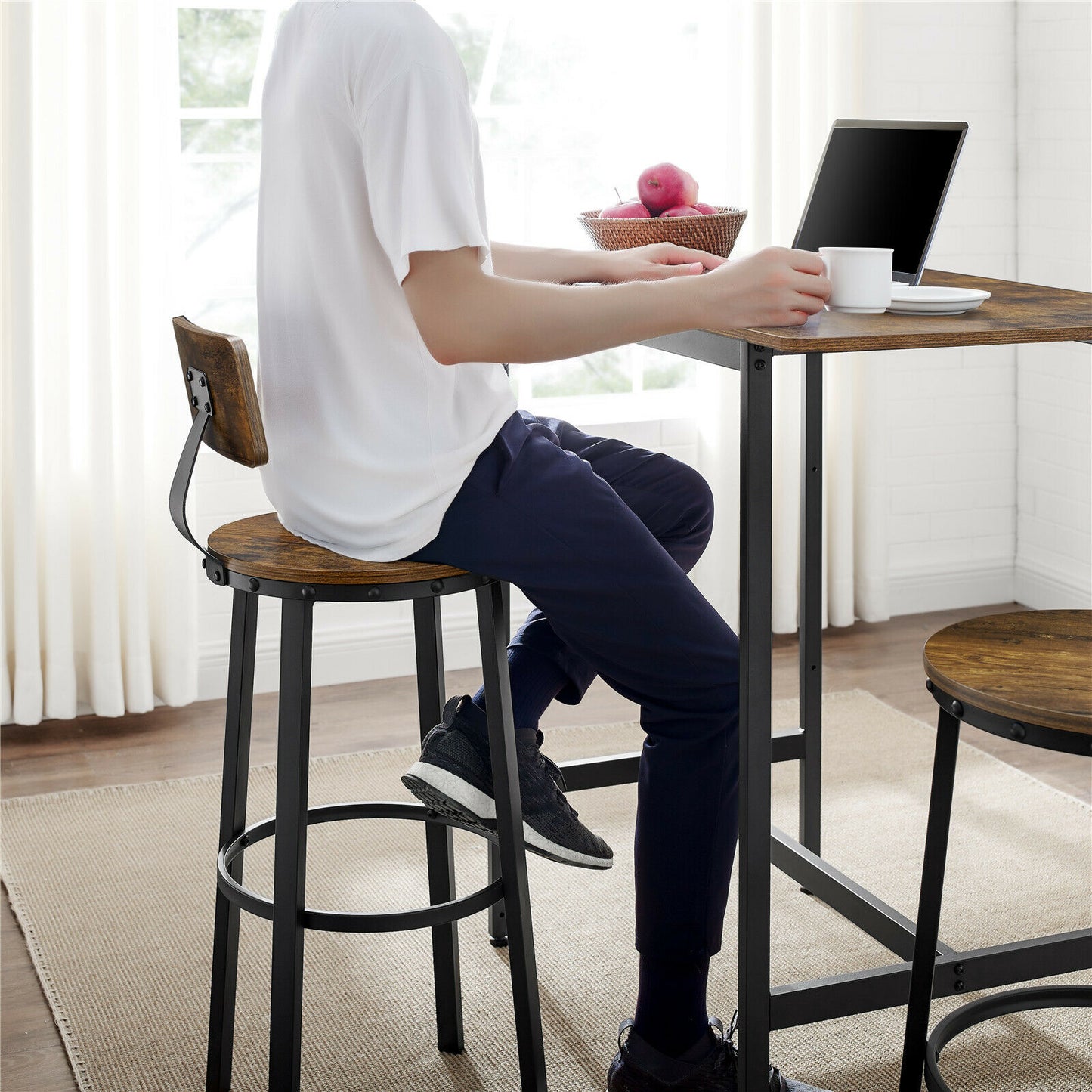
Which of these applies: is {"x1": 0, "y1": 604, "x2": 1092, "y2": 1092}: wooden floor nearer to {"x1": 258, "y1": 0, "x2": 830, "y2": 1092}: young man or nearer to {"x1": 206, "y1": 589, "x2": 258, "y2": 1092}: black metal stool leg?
{"x1": 206, "y1": 589, "x2": 258, "y2": 1092}: black metal stool leg

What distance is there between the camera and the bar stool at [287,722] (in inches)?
59.9

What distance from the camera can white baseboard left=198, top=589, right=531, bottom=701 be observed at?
3.40 m

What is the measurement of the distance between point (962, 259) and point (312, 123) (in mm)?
2780

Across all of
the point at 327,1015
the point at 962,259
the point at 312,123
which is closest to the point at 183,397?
the point at 327,1015

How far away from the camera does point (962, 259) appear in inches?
152

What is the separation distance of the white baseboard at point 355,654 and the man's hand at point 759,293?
2.08 meters

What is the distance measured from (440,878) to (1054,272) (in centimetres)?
262

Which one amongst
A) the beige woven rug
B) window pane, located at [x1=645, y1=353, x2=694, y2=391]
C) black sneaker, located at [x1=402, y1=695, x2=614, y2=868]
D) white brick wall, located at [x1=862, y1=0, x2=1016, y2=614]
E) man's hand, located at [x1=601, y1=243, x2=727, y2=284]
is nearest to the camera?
black sneaker, located at [x1=402, y1=695, x2=614, y2=868]

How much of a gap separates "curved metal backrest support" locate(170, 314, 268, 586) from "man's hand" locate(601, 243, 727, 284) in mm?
521

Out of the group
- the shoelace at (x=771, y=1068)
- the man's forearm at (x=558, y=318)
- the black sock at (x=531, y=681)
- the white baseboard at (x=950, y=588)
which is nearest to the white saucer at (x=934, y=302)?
the man's forearm at (x=558, y=318)

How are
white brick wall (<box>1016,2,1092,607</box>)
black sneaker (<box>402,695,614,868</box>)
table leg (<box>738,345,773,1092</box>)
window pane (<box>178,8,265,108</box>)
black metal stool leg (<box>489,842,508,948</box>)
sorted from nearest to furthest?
1. table leg (<box>738,345,773,1092</box>)
2. black sneaker (<box>402,695,614,868</box>)
3. black metal stool leg (<box>489,842,508,948</box>)
4. window pane (<box>178,8,265,108</box>)
5. white brick wall (<box>1016,2,1092,607</box>)

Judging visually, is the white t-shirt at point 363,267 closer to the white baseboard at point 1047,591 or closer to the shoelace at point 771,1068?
the shoelace at point 771,1068

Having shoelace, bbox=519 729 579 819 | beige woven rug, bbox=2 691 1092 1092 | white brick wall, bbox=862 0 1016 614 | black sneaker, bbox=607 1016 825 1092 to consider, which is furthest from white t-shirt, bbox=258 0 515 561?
white brick wall, bbox=862 0 1016 614

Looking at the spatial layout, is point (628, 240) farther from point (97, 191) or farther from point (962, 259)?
point (962, 259)
